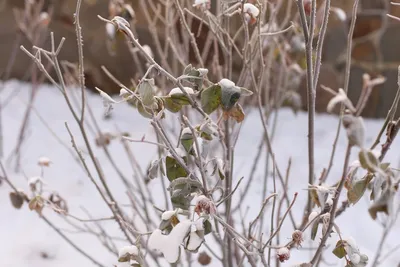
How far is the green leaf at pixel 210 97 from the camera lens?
0.82 m

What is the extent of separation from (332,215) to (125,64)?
2.32m

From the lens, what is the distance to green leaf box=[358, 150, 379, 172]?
613 millimetres

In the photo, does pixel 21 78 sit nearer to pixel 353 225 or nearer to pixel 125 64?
pixel 125 64

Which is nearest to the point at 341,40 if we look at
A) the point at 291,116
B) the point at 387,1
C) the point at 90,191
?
the point at 387,1

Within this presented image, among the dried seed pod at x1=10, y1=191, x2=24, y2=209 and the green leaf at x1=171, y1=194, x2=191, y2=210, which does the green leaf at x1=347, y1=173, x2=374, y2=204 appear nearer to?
the green leaf at x1=171, y1=194, x2=191, y2=210

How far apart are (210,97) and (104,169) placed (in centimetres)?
167

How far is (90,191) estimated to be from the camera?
7.27 ft

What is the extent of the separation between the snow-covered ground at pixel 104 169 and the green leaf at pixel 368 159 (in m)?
0.71

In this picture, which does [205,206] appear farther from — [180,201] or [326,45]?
[326,45]

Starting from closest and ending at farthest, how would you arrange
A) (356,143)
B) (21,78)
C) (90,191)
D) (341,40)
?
(356,143) < (90,191) < (341,40) < (21,78)

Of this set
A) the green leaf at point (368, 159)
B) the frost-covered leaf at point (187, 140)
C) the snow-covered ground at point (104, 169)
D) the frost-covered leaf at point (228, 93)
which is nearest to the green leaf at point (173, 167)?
the frost-covered leaf at point (187, 140)

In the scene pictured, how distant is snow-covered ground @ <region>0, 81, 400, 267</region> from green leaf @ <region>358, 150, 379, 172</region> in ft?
2.33

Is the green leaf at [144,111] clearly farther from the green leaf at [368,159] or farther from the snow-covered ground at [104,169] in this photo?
the snow-covered ground at [104,169]

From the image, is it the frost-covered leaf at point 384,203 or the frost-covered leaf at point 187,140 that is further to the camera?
the frost-covered leaf at point 187,140
